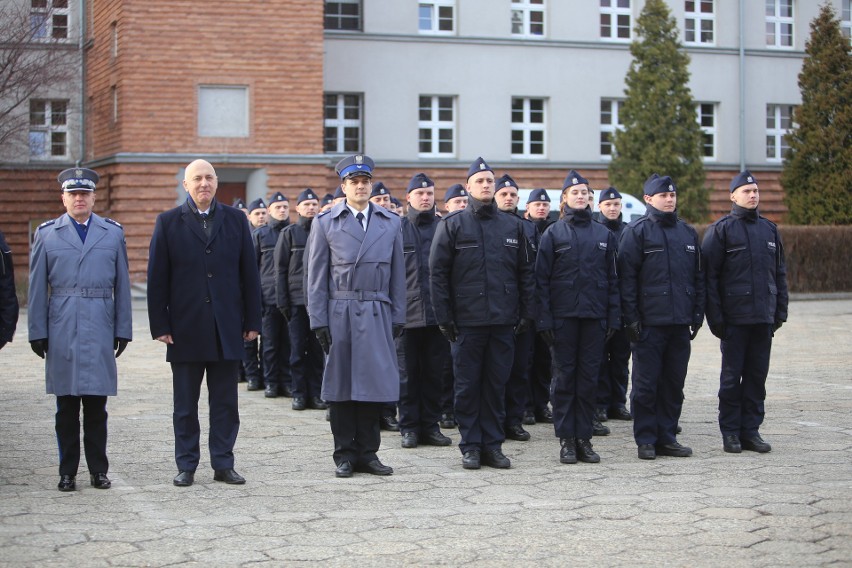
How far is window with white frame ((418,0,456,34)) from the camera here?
38.8 metres

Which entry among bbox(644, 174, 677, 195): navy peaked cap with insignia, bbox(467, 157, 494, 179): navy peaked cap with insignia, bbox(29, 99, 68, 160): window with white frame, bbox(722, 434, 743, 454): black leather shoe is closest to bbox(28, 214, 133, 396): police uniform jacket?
bbox(467, 157, 494, 179): navy peaked cap with insignia

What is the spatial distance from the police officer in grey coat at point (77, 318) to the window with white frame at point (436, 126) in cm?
3010

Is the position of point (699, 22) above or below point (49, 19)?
above

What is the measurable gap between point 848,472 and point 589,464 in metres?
1.87

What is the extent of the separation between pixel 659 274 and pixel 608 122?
102 feet

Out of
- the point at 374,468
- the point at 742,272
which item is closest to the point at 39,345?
the point at 374,468

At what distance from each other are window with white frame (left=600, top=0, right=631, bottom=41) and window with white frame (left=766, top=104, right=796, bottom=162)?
5.65 metres

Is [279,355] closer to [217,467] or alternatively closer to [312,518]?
[217,467]

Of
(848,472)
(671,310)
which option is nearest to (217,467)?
(671,310)

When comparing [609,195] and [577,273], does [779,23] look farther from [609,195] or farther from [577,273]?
[577,273]

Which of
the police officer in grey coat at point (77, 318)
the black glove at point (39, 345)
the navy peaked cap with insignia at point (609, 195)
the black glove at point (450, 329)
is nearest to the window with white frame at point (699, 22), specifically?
the navy peaked cap with insignia at point (609, 195)

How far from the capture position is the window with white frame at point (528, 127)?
1565 inches

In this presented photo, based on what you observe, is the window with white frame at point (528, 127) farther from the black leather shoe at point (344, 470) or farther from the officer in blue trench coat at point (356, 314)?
the black leather shoe at point (344, 470)

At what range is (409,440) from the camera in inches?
426
